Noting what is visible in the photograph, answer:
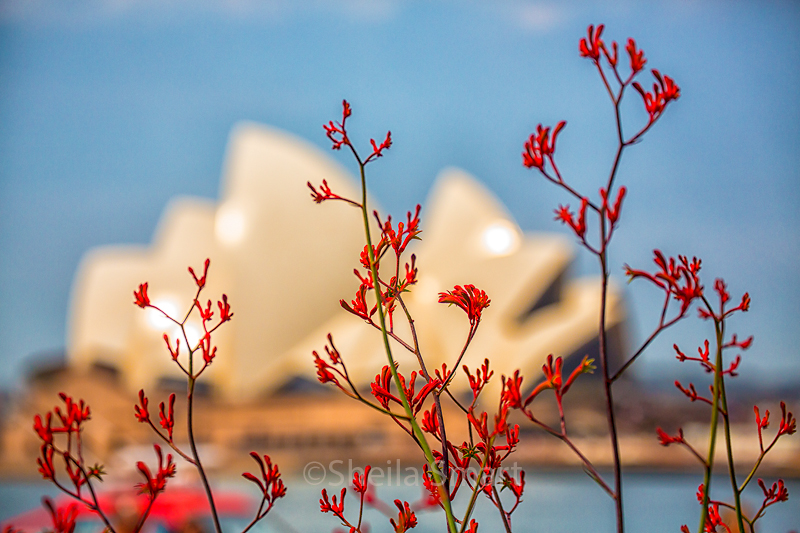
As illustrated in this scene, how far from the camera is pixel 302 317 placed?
12.2 meters

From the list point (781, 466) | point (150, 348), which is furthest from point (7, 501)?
point (781, 466)

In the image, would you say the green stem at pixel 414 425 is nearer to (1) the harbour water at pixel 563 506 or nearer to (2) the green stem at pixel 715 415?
(2) the green stem at pixel 715 415

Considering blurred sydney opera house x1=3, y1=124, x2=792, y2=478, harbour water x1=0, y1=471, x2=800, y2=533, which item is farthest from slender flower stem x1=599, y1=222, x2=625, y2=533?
blurred sydney opera house x1=3, y1=124, x2=792, y2=478

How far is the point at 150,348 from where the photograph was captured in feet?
39.5

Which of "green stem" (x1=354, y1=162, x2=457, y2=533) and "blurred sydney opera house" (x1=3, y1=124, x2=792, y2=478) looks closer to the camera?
"green stem" (x1=354, y1=162, x2=457, y2=533)

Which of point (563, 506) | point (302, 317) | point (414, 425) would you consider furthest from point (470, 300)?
point (302, 317)

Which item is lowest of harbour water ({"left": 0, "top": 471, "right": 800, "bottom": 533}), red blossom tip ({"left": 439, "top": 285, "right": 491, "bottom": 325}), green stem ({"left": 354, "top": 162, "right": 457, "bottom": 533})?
green stem ({"left": 354, "top": 162, "right": 457, "bottom": 533})

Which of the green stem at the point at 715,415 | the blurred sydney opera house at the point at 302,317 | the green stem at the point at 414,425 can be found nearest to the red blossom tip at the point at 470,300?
the green stem at the point at 414,425

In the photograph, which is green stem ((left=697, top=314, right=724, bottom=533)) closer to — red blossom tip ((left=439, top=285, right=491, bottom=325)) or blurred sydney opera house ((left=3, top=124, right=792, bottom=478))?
red blossom tip ((left=439, top=285, right=491, bottom=325))

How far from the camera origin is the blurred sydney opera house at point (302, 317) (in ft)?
37.8

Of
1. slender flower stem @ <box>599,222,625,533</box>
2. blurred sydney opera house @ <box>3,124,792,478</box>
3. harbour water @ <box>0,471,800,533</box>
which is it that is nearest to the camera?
slender flower stem @ <box>599,222,625,533</box>

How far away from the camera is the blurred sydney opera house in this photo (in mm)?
11516

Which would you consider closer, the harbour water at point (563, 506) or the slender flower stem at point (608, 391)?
the slender flower stem at point (608, 391)

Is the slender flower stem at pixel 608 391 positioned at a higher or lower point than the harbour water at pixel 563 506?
lower
